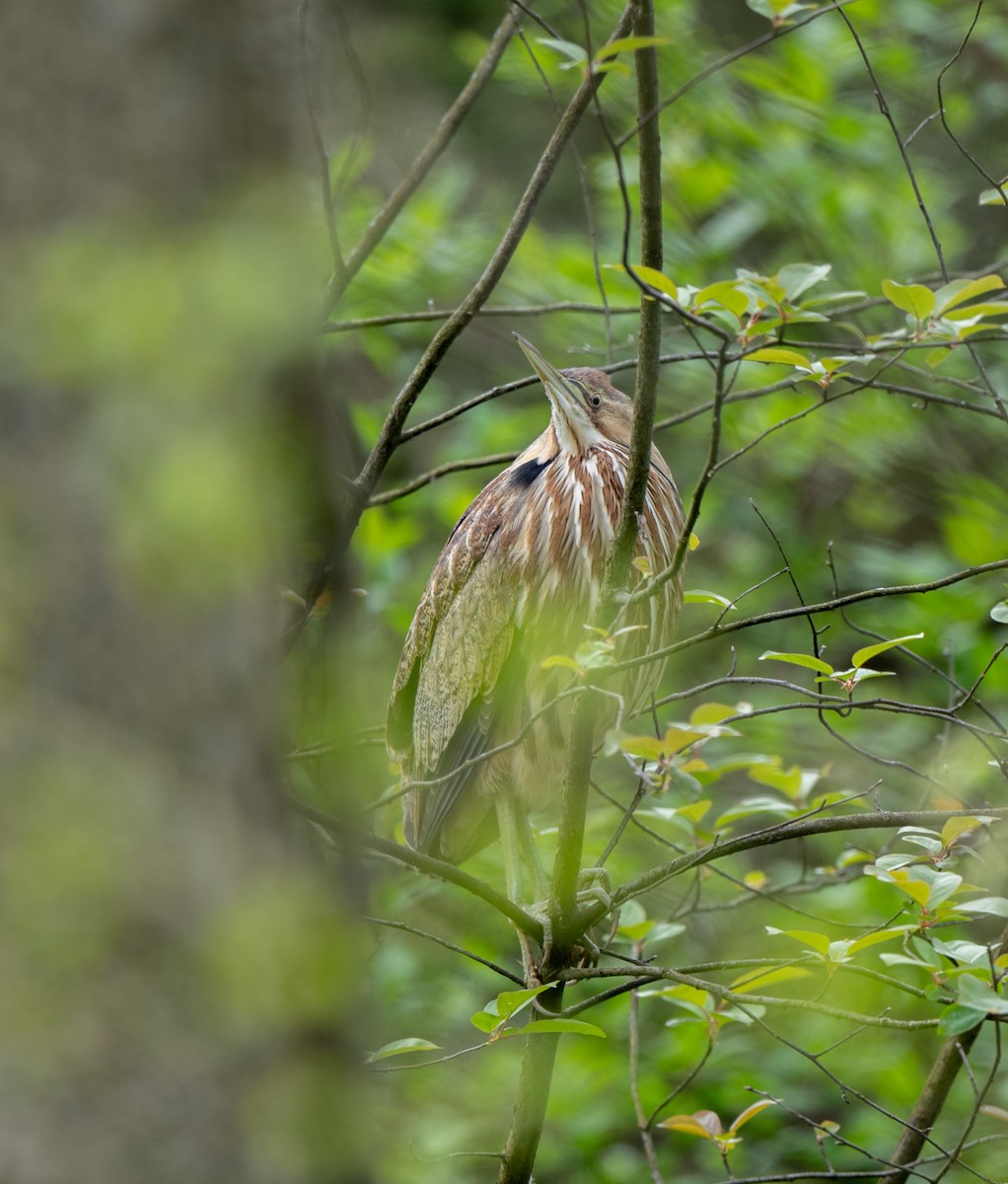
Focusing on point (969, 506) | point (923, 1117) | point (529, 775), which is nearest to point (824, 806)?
point (923, 1117)

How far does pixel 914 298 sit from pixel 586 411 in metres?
1.67

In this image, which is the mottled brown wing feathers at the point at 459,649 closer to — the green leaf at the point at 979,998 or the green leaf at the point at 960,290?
the green leaf at the point at 960,290

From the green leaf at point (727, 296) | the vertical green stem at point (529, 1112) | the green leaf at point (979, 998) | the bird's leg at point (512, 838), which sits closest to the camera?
the green leaf at point (979, 998)

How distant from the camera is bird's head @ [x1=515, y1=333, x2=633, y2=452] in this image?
394 centimetres

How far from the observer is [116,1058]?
996mm

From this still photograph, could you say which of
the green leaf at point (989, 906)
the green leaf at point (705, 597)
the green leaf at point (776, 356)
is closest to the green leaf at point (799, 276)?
the green leaf at point (776, 356)

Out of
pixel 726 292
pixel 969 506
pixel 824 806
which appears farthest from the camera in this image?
pixel 969 506

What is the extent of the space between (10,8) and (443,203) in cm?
510

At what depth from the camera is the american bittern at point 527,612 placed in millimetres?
3834

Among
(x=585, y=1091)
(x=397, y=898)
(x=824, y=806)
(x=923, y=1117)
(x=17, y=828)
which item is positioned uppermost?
(x=17, y=828)

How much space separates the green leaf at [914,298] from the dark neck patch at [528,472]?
170cm

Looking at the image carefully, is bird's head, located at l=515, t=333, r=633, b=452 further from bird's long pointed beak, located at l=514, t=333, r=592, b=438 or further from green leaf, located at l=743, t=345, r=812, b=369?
green leaf, located at l=743, t=345, r=812, b=369

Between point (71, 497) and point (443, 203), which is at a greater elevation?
point (71, 497)

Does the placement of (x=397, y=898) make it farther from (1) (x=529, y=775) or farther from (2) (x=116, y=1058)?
(2) (x=116, y=1058)
